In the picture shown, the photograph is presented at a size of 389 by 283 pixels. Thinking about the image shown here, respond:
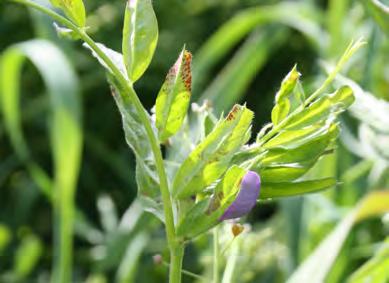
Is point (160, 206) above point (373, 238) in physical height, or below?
above

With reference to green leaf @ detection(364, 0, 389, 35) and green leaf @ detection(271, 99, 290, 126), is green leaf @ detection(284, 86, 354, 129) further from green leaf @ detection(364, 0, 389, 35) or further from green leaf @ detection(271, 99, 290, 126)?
green leaf @ detection(364, 0, 389, 35)

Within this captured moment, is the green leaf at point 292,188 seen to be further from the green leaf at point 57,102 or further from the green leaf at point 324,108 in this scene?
the green leaf at point 57,102

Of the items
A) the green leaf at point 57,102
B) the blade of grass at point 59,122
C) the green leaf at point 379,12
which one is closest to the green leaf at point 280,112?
the green leaf at point 379,12

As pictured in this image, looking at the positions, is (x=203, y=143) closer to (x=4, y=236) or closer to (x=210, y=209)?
(x=210, y=209)

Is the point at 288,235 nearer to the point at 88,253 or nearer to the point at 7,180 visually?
the point at 88,253

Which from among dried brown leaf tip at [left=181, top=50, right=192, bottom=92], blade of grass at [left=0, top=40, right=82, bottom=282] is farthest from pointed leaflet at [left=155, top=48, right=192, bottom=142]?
blade of grass at [left=0, top=40, right=82, bottom=282]

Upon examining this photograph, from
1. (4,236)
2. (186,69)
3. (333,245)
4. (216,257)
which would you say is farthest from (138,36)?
(4,236)

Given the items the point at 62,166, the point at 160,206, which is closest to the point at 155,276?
the point at 62,166
